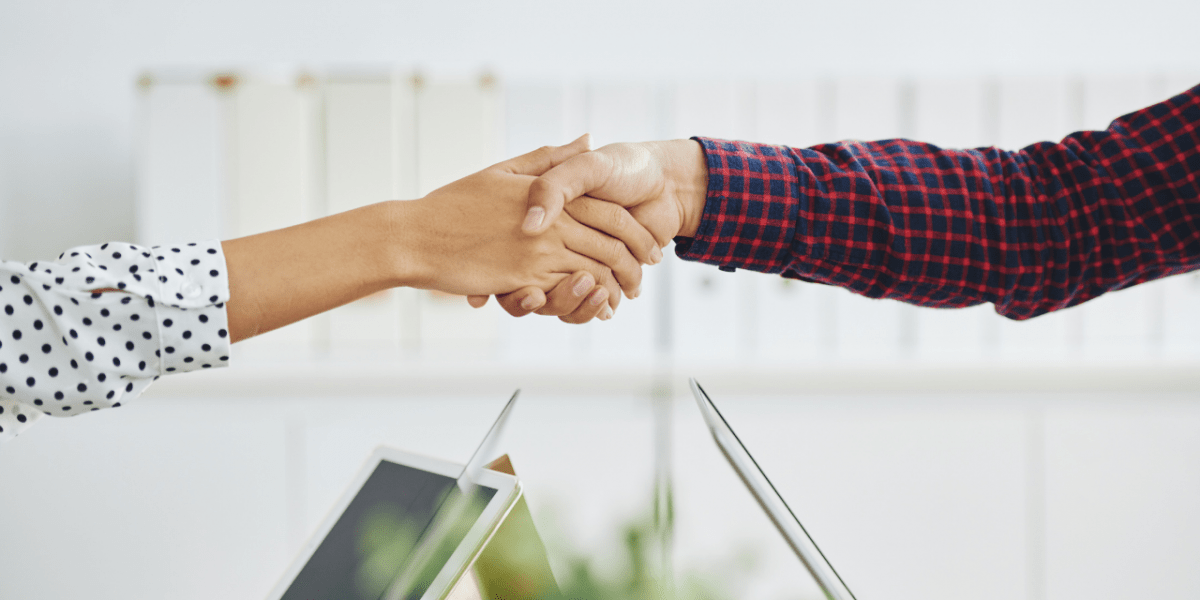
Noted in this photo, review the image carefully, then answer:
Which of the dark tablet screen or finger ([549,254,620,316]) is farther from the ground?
finger ([549,254,620,316])

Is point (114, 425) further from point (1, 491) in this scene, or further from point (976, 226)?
point (976, 226)

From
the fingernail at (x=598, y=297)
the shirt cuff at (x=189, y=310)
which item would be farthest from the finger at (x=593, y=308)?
the shirt cuff at (x=189, y=310)

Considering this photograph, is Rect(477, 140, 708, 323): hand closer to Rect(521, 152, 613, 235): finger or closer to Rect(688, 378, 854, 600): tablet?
Rect(521, 152, 613, 235): finger

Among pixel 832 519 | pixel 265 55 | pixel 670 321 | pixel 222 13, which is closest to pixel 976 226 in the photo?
pixel 670 321

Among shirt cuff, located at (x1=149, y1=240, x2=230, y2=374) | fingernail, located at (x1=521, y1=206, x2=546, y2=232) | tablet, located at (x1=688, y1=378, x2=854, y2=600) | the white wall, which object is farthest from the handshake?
the white wall

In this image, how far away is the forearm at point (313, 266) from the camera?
596mm

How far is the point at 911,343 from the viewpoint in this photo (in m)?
1.47

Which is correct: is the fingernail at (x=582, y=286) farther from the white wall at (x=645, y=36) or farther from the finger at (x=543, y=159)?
the white wall at (x=645, y=36)

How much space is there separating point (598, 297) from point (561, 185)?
173mm

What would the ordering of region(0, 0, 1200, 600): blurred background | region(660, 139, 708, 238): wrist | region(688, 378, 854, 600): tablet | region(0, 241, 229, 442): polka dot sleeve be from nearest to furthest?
region(688, 378, 854, 600): tablet → region(0, 241, 229, 442): polka dot sleeve → region(660, 139, 708, 238): wrist → region(0, 0, 1200, 600): blurred background

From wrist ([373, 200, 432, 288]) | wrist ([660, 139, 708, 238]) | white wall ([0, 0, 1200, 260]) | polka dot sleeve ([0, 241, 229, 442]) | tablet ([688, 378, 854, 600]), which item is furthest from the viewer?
white wall ([0, 0, 1200, 260])

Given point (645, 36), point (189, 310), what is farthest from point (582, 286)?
point (645, 36)

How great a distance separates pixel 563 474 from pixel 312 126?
863 millimetres

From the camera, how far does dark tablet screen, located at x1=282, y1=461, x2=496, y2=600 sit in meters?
0.39
